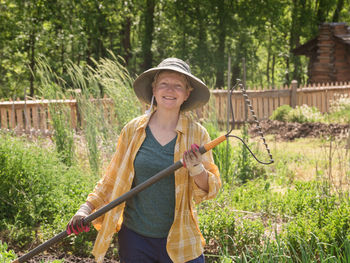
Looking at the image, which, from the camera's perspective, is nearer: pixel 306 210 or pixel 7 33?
pixel 306 210

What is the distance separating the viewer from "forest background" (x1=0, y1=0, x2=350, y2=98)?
52.2 ft

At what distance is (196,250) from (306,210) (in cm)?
193

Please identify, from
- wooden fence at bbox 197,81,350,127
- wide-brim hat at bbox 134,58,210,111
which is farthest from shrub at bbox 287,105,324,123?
wide-brim hat at bbox 134,58,210,111

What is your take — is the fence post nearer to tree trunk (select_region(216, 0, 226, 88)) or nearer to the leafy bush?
the leafy bush

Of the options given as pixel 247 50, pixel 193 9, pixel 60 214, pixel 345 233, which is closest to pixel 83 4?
pixel 193 9

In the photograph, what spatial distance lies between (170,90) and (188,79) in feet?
0.54

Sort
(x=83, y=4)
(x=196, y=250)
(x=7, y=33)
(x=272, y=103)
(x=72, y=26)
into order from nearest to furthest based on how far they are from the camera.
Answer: (x=196, y=250)
(x=272, y=103)
(x=7, y=33)
(x=72, y=26)
(x=83, y=4)

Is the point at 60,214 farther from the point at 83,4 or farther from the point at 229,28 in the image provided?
the point at 229,28

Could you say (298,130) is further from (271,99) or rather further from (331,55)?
(331,55)

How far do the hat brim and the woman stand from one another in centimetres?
1

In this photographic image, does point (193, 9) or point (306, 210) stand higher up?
point (193, 9)

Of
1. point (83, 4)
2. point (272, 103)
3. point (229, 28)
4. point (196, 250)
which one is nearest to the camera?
point (196, 250)

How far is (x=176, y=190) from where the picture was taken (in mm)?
2094

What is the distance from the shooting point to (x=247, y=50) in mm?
24141
